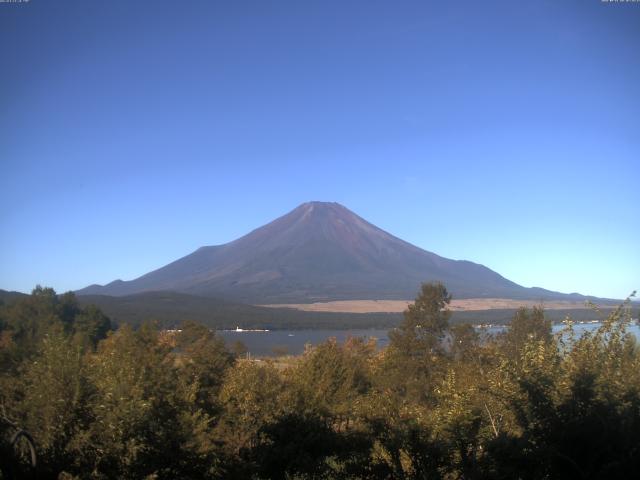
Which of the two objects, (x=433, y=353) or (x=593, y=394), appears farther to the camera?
(x=433, y=353)

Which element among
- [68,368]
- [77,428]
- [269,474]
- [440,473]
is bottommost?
[269,474]

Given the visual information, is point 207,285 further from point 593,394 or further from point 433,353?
point 593,394

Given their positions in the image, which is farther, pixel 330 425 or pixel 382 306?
pixel 382 306

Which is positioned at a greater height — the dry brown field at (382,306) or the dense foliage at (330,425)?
the dense foliage at (330,425)

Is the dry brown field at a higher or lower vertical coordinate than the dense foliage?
lower

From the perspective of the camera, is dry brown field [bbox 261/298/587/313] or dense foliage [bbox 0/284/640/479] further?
dry brown field [bbox 261/298/587/313]

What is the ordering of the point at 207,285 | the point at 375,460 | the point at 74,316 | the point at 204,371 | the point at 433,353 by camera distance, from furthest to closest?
the point at 207,285 < the point at 74,316 < the point at 433,353 < the point at 204,371 < the point at 375,460

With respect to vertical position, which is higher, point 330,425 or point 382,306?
point 330,425

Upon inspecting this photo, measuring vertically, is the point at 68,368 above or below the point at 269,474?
above

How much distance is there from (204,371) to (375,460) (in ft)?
37.8

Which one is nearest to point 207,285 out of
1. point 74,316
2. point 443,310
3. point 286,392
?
point 74,316

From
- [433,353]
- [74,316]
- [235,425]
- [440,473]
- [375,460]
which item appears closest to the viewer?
[440,473]

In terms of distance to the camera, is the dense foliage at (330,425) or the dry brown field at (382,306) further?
the dry brown field at (382,306)

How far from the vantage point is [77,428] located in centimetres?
763
